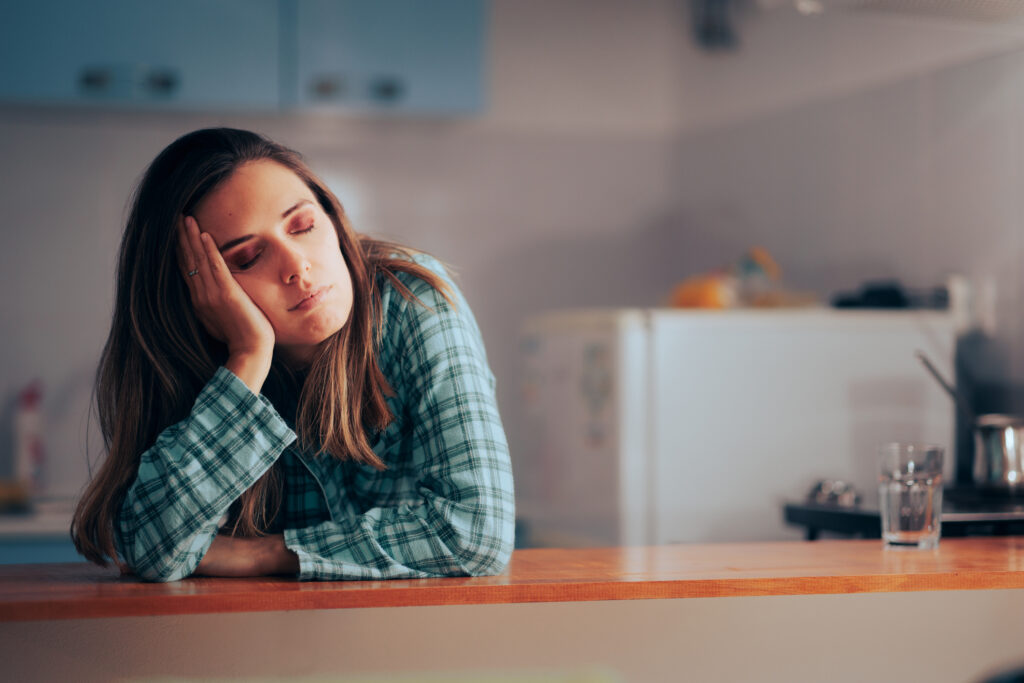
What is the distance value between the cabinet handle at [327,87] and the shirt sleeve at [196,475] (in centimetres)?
197

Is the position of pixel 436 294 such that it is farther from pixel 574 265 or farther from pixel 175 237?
pixel 574 265

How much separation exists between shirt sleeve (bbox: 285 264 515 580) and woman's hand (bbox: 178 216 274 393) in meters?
0.15

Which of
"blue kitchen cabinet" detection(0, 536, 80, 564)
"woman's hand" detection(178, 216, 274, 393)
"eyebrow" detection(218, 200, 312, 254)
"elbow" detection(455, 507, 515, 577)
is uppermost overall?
"eyebrow" detection(218, 200, 312, 254)

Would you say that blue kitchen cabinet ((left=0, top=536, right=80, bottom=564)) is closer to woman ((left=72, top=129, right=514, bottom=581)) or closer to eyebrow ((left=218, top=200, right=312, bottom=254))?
woman ((left=72, top=129, right=514, bottom=581))

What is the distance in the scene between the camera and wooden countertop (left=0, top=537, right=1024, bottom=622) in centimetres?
95

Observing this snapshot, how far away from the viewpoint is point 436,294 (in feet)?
3.99

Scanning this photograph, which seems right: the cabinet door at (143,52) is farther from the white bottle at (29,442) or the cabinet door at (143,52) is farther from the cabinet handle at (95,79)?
the white bottle at (29,442)

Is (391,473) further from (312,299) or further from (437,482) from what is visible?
(312,299)

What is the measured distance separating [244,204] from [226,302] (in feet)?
0.33

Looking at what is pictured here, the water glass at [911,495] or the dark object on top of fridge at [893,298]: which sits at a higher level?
the dark object on top of fridge at [893,298]

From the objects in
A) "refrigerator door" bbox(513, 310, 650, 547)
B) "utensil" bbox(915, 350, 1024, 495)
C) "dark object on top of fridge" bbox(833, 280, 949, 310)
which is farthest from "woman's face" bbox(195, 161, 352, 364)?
"dark object on top of fridge" bbox(833, 280, 949, 310)

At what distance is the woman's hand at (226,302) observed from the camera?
1.11 meters

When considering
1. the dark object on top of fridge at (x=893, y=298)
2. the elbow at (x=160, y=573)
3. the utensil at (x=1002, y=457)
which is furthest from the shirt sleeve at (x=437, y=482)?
the dark object on top of fridge at (x=893, y=298)

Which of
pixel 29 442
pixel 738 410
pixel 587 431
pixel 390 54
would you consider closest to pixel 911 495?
pixel 738 410
